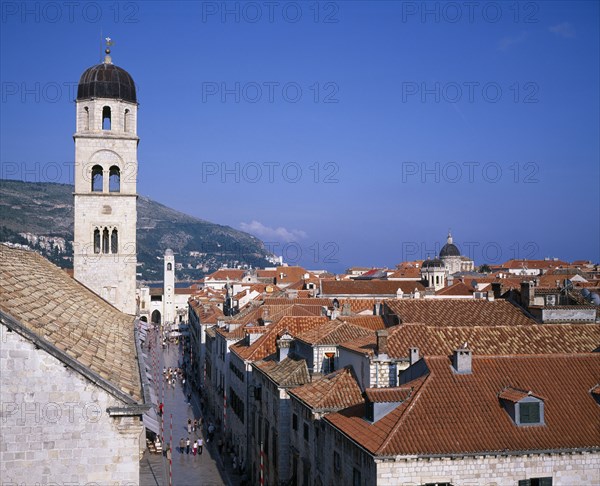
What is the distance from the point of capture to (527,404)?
21.7 m

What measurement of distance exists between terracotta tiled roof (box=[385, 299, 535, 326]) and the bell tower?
14.1 m

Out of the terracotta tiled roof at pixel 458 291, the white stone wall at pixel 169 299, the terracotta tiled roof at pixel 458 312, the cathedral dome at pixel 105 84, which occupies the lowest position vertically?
the white stone wall at pixel 169 299

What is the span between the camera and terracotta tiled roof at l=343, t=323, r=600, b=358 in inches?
1155

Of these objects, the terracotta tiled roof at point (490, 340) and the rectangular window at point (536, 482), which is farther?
the terracotta tiled roof at point (490, 340)

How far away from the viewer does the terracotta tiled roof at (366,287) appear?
98.2m

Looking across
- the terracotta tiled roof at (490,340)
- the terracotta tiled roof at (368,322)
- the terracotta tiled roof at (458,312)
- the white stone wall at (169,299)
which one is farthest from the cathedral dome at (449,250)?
the terracotta tiled roof at (490,340)

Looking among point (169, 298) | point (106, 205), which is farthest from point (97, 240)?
point (169, 298)

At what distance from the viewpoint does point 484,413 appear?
21.9 metres

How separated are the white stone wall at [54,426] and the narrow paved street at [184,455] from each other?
20.2 metres

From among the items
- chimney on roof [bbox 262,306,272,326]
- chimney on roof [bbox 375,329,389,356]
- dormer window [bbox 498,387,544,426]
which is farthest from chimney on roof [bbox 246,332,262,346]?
dormer window [bbox 498,387,544,426]

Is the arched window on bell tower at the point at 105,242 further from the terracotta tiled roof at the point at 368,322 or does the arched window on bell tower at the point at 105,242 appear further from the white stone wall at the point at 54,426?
the white stone wall at the point at 54,426

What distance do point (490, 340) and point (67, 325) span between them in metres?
17.8

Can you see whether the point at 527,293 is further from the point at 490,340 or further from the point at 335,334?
the point at 335,334

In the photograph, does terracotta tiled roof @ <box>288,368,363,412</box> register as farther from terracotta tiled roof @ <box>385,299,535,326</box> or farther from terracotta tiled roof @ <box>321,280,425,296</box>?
terracotta tiled roof @ <box>321,280,425,296</box>
